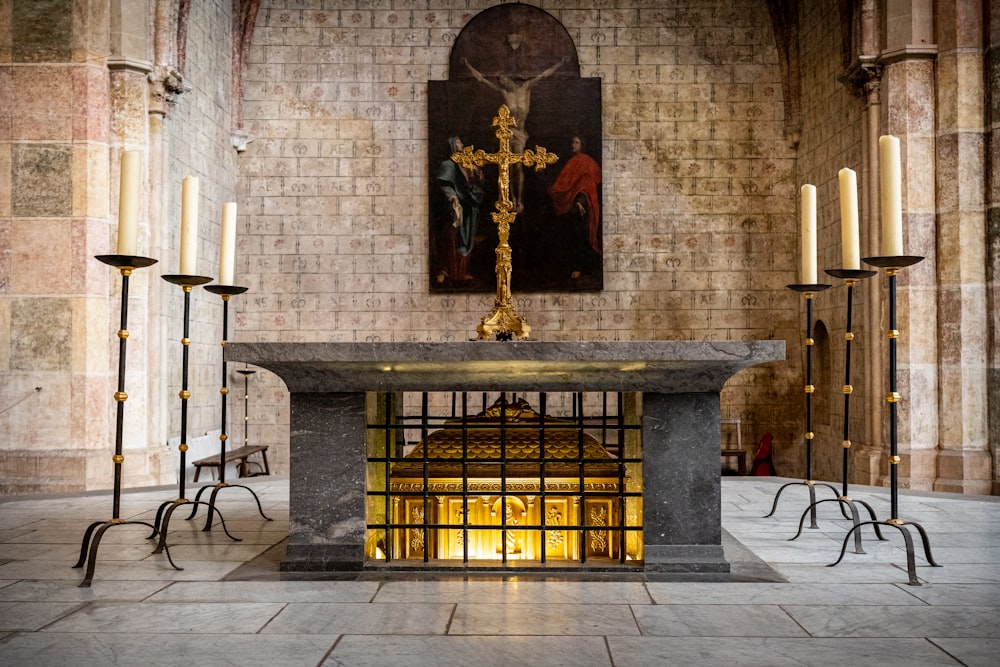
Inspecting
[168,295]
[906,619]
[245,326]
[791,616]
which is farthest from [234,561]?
[245,326]

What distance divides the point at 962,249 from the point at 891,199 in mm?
4822

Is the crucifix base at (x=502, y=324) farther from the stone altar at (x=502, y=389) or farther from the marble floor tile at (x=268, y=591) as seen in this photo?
the marble floor tile at (x=268, y=591)

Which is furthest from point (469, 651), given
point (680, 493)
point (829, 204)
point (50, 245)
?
point (829, 204)

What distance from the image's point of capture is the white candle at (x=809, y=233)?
4848 millimetres

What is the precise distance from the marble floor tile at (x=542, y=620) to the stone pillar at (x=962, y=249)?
608cm

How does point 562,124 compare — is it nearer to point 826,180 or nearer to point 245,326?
point 826,180

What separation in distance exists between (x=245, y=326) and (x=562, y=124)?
5224 mm

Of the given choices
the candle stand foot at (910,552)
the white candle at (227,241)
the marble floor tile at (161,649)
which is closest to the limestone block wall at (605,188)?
the white candle at (227,241)

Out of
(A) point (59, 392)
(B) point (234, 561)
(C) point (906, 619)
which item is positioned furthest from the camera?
(A) point (59, 392)

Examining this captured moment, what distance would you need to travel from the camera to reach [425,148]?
1180 centimetres

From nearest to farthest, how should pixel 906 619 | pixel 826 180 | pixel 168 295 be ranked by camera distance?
pixel 906 619 < pixel 168 295 < pixel 826 180

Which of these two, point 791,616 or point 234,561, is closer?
point 791,616

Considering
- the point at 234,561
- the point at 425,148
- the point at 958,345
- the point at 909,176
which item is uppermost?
the point at 425,148

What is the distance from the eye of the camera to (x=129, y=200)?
4.11m
